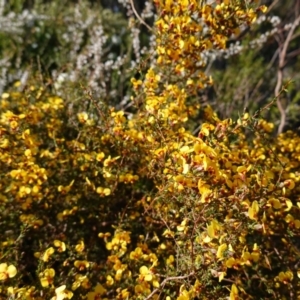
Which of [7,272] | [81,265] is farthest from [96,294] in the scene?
[7,272]

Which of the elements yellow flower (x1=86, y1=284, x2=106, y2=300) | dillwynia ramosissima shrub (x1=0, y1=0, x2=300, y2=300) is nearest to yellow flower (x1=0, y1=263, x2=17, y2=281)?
dillwynia ramosissima shrub (x1=0, y1=0, x2=300, y2=300)

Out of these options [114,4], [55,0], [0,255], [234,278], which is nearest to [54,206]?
[0,255]

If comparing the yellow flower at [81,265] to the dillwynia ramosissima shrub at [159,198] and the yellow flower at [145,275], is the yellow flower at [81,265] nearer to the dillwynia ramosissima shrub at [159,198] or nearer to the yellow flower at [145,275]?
the dillwynia ramosissima shrub at [159,198]

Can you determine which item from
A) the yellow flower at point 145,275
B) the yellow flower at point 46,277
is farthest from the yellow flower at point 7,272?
the yellow flower at point 145,275

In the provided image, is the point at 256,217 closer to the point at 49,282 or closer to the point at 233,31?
the point at 49,282

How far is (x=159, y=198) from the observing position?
1771 millimetres

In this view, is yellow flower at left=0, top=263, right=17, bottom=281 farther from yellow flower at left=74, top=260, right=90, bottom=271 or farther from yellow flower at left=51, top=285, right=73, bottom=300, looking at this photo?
yellow flower at left=74, top=260, right=90, bottom=271

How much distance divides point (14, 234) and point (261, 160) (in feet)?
3.88

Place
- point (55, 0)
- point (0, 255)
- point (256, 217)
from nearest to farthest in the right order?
1. point (256, 217)
2. point (0, 255)
3. point (55, 0)

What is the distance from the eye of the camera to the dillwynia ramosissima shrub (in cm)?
149

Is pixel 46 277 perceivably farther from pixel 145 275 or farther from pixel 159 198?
pixel 159 198

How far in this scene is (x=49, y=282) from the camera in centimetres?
155

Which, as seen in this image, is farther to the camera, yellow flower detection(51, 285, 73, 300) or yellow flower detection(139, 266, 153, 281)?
yellow flower detection(139, 266, 153, 281)

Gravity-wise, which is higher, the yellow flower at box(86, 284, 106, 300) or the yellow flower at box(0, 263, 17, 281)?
the yellow flower at box(0, 263, 17, 281)
